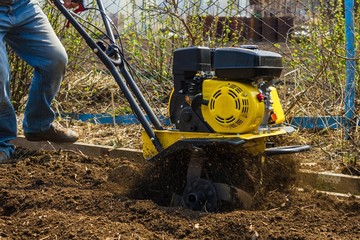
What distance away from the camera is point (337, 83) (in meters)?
4.75

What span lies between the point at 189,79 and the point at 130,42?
3204 millimetres

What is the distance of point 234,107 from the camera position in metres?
3.19

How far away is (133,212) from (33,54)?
1.49m

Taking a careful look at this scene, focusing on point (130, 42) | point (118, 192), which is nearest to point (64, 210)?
point (118, 192)

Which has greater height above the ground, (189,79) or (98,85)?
(189,79)

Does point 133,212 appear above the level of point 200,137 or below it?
below

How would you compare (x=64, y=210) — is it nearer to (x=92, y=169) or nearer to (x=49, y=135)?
(x=92, y=169)

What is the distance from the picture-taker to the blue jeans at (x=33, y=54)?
4.15 meters

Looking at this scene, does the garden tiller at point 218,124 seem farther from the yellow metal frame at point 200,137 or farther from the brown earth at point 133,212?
the brown earth at point 133,212

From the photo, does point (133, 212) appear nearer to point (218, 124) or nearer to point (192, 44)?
point (218, 124)

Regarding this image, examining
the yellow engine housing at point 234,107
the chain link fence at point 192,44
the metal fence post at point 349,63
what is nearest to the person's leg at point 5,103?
the chain link fence at point 192,44

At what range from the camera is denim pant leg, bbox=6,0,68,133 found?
4230 mm

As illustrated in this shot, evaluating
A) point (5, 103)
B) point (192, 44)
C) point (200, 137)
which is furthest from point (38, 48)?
point (192, 44)

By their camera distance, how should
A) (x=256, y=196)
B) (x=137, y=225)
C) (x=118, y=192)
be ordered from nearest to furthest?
1. (x=137, y=225)
2. (x=256, y=196)
3. (x=118, y=192)
